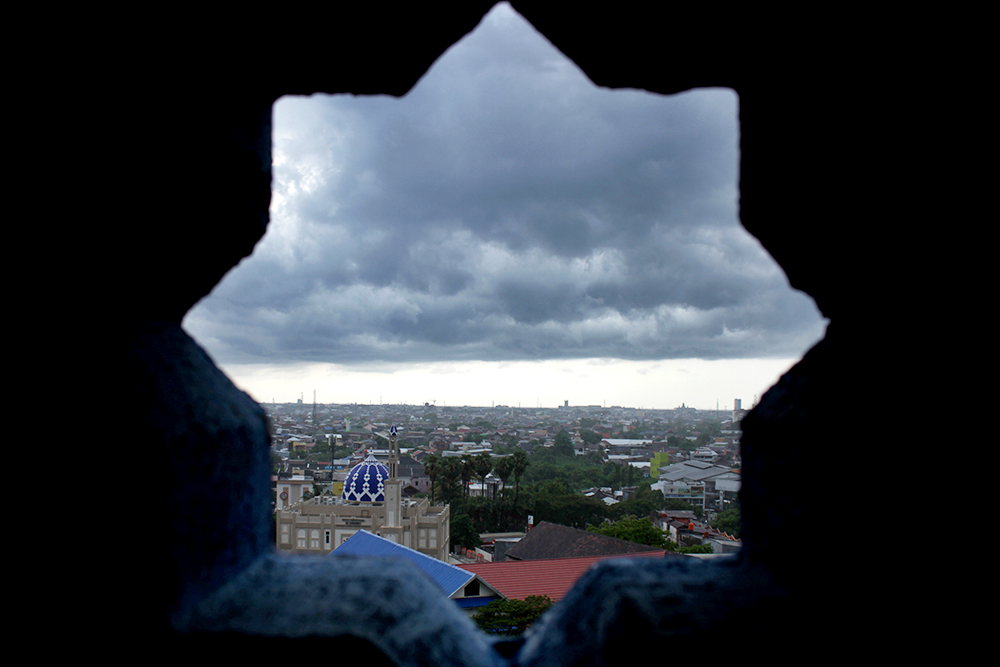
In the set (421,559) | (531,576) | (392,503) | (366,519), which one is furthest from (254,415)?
(392,503)

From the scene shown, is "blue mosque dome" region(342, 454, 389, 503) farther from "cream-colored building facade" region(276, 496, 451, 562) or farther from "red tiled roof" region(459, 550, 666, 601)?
"red tiled roof" region(459, 550, 666, 601)

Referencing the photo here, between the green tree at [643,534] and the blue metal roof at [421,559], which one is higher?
the blue metal roof at [421,559]

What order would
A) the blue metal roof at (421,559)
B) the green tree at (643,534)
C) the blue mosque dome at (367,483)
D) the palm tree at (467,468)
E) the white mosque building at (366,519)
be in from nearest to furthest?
1. the blue metal roof at (421,559)
2. the white mosque building at (366,519)
3. the green tree at (643,534)
4. the blue mosque dome at (367,483)
5. the palm tree at (467,468)

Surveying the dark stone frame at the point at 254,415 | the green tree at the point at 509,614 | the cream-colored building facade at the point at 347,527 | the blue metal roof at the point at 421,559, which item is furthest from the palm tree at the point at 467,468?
the dark stone frame at the point at 254,415

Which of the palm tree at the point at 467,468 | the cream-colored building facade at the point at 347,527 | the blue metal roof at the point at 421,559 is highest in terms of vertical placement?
the blue metal roof at the point at 421,559

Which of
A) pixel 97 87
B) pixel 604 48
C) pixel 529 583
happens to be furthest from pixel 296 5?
pixel 529 583

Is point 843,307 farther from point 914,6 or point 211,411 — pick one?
point 211,411

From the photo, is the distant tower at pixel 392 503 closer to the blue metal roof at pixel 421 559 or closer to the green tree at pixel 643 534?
the blue metal roof at pixel 421 559
